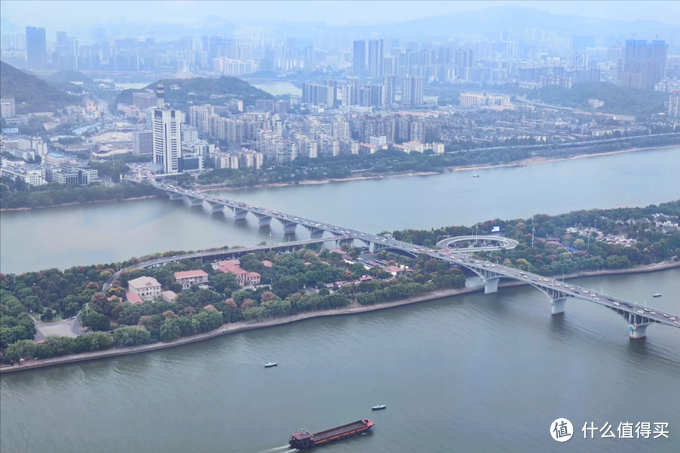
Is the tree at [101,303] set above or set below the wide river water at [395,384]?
above

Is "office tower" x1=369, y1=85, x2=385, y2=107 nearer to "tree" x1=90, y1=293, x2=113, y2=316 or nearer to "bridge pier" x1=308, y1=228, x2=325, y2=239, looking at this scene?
"bridge pier" x1=308, y1=228, x2=325, y2=239

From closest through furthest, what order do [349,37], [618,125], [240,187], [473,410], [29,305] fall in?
[473,410] → [29,305] → [240,187] → [618,125] → [349,37]

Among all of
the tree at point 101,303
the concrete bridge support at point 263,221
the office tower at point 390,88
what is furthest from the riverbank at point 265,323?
the office tower at point 390,88

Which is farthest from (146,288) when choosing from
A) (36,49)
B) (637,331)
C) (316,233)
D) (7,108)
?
(36,49)

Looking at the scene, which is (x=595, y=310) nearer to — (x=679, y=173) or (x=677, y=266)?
(x=677, y=266)

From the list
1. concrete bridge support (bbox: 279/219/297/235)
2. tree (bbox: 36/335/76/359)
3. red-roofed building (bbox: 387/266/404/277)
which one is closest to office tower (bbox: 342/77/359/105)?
concrete bridge support (bbox: 279/219/297/235)

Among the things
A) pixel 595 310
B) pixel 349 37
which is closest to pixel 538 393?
pixel 595 310

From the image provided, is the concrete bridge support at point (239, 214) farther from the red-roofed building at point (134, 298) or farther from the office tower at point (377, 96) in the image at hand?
Answer: the office tower at point (377, 96)
